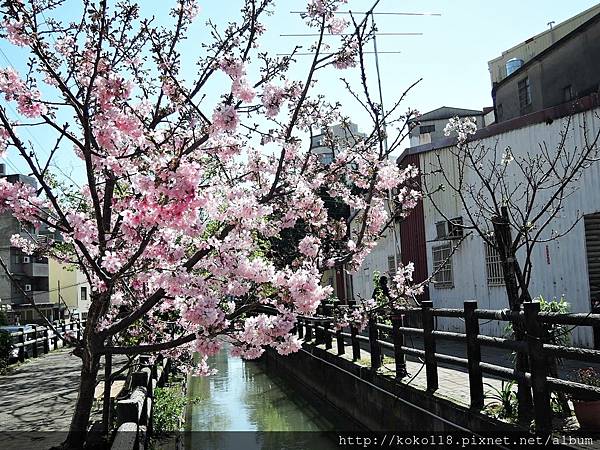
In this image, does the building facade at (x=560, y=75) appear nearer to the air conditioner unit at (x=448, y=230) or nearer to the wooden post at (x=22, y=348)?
the air conditioner unit at (x=448, y=230)

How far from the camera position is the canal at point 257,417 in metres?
11.7

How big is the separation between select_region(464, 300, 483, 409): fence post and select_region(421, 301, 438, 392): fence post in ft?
3.89

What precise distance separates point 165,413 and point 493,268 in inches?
361

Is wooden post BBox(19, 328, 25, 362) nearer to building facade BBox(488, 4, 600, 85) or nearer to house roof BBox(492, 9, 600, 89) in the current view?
house roof BBox(492, 9, 600, 89)

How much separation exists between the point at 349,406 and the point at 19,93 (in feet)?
28.9

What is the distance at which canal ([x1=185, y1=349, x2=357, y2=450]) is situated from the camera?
1166 centimetres

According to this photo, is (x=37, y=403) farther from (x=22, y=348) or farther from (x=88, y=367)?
(x=22, y=348)

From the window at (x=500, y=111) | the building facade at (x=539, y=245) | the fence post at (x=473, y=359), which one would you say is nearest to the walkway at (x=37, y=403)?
the fence post at (x=473, y=359)

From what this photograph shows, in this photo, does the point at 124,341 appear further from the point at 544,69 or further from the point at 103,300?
the point at 544,69

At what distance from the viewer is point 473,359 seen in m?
7.11

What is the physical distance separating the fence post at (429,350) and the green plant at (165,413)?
13.7 feet

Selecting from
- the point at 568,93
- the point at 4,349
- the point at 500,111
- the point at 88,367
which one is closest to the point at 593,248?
the point at 568,93

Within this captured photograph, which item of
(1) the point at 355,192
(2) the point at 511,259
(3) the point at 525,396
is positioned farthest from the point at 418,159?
(3) the point at 525,396

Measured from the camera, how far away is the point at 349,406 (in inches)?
478
